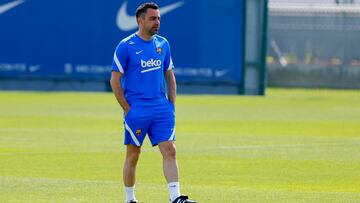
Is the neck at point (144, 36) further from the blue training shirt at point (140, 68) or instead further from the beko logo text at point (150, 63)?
the beko logo text at point (150, 63)

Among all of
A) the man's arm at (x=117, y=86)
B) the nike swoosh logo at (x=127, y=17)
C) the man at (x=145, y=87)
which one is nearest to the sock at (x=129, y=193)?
the man at (x=145, y=87)

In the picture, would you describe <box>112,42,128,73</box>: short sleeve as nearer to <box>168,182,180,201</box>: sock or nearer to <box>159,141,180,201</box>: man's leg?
<box>159,141,180,201</box>: man's leg

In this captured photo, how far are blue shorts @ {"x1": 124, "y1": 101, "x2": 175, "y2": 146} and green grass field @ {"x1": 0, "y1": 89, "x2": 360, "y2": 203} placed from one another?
35.8 inches

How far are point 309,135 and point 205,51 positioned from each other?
15.7 meters

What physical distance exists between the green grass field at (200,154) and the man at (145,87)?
94cm

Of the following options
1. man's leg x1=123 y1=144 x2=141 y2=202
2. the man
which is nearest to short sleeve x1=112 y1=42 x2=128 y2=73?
the man

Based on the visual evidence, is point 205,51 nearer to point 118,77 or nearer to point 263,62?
point 263,62

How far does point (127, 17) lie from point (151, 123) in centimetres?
2652

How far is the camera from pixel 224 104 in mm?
34344

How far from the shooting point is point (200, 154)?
60.7 feet

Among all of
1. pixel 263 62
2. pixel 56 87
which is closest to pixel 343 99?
pixel 263 62

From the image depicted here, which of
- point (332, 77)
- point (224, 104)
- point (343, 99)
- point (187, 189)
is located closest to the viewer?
point (187, 189)

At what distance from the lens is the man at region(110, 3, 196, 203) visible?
12.0m

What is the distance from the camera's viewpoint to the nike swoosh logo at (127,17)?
38.4 metres
